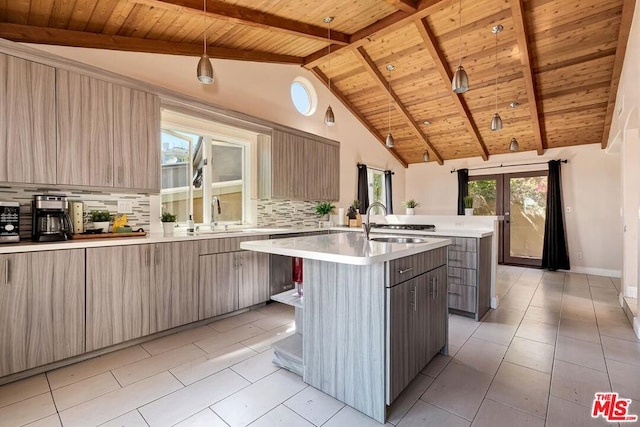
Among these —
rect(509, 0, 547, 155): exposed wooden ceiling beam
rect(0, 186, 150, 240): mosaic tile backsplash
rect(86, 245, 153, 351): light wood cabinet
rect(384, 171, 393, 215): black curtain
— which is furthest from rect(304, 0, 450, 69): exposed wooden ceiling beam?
rect(86, 245, 153, 351): light wood cabinet

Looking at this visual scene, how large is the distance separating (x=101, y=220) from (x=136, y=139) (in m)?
0.83

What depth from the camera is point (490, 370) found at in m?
2.17

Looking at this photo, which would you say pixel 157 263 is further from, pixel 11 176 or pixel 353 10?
pixel 353 10

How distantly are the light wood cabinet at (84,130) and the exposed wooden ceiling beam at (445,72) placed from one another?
3.83 m

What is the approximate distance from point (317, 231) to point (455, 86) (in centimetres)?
259

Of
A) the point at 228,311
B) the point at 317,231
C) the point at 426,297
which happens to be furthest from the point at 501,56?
the point at 228,311

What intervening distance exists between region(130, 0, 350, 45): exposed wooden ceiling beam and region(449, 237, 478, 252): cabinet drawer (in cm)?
319

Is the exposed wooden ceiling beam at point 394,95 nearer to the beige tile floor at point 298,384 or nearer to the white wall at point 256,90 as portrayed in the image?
the white wall at point 256,90

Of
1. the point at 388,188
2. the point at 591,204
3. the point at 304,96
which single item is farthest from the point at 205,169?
the point at 591,204

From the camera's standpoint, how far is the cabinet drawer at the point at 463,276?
3188 mm

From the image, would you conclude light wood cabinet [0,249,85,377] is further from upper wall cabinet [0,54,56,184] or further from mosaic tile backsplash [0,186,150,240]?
upper wall cabinet [0,54,56,184]

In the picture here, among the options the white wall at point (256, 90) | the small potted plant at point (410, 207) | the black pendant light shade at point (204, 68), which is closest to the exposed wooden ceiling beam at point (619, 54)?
the small potted plant at point (410, 207)

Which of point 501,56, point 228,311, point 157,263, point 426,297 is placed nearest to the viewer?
point 426,297

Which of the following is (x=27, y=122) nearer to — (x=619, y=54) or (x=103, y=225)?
(x=103, y=225)
